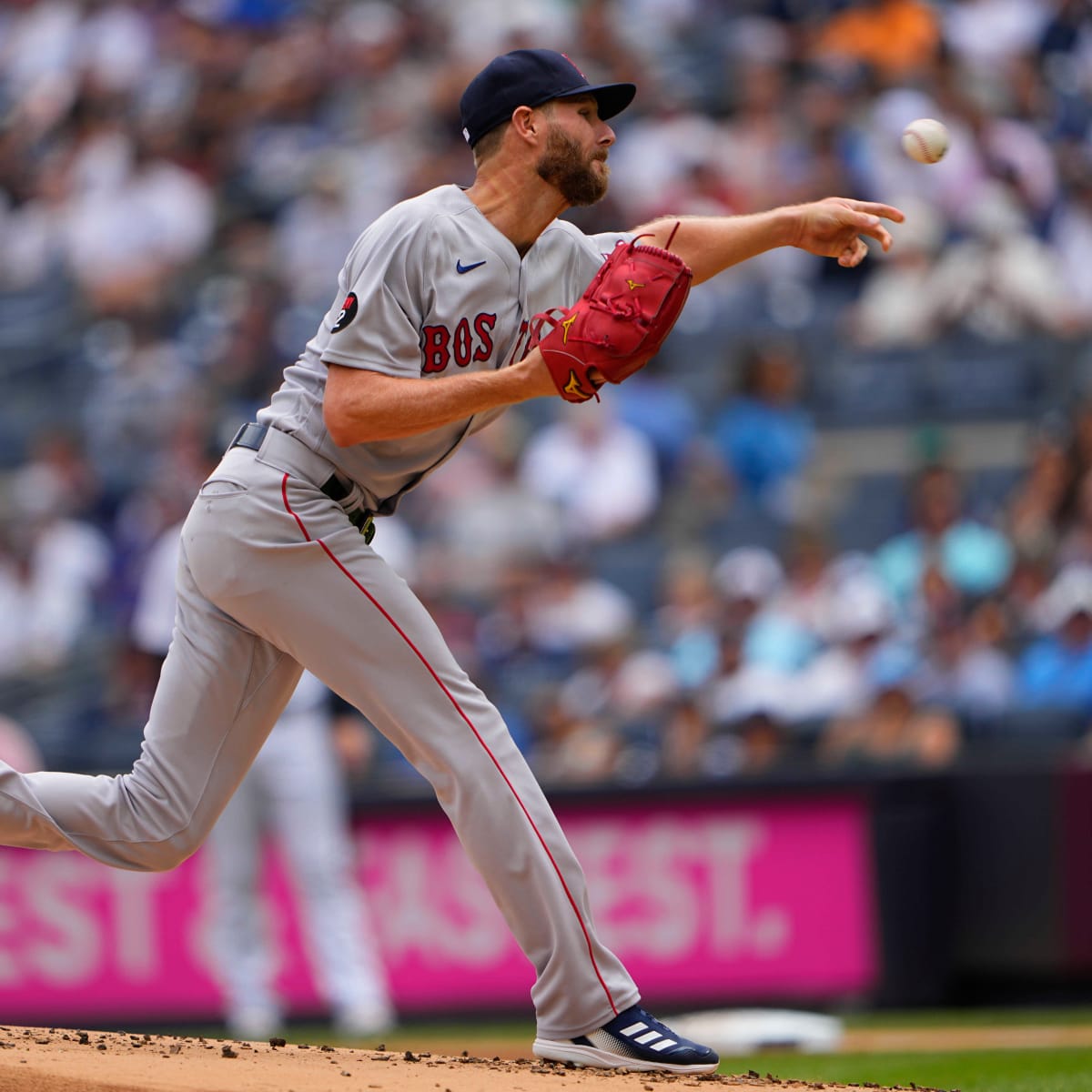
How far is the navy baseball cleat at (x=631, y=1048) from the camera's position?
3857 mm

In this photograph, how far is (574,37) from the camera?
12.1m

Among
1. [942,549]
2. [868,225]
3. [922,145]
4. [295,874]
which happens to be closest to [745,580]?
[942,549]

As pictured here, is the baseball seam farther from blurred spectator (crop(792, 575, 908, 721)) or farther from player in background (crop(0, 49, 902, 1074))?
blurred spectator (crop(792, 575, 908, 721))

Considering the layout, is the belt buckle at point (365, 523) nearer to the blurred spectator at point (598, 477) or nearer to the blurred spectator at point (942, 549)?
the blurred spectator at point (942, 549)

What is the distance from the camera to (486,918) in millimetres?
7934

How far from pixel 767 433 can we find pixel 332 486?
5969 mm

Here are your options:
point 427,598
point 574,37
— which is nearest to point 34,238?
point 574,37

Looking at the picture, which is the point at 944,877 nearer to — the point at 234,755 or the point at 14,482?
the point at 234,755

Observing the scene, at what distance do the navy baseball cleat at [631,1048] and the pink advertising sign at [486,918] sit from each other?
12.7 ft

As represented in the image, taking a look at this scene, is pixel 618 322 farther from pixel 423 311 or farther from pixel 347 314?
pixel 347 314

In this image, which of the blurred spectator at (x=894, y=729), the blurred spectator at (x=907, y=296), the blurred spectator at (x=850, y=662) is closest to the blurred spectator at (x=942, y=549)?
the blurred spectator at (x=850, y=662)

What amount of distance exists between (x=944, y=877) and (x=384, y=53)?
7617 millimetres

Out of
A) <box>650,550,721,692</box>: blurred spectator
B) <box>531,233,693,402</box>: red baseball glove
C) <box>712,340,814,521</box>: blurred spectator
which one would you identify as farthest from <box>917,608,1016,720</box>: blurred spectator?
<box>531,233,693,402</box>: red baseball glove

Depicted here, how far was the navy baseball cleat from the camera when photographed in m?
3.86
